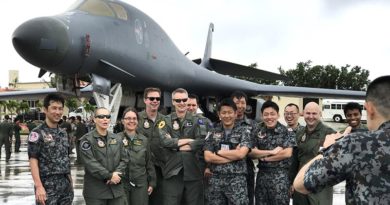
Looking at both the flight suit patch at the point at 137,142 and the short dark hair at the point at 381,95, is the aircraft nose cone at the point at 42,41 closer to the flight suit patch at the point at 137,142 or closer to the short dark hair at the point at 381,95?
the flight suit patch at the point at 137,142

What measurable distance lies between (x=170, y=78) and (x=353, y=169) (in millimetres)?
9180

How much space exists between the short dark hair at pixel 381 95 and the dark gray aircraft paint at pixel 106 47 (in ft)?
20.1

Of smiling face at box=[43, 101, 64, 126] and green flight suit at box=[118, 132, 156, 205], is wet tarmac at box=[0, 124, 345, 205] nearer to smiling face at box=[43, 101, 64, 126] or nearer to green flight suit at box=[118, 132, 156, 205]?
green flight suit at box=[118, 132, 156, 205]

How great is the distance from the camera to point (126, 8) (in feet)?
32.7

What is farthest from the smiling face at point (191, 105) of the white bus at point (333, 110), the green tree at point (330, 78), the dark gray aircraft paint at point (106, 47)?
the green tree at point (330, 78)

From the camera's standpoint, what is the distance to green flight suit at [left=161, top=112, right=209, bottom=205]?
612cm

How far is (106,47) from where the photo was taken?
9008 mm

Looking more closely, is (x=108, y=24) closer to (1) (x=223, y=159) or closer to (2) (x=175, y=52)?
(2) (x=175, y=52)

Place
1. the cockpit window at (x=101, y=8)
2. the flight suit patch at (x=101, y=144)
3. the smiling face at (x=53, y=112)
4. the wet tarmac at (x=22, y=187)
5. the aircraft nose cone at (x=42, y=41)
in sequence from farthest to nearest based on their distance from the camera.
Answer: the cockpit window at (x=101, y=8) < the wet tarmac at (x=22, y=187) < the aircraft nose cone at (x=42, y=41) < the flight suit patch at (x=101, y=144) < the smiling face at (x=53, y=112)

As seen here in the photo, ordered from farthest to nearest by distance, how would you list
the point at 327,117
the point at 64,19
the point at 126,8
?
the point at 327,117
the point at 126,8
the point at 64,19

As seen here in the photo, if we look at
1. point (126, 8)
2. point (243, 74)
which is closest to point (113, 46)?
point (126, 8)

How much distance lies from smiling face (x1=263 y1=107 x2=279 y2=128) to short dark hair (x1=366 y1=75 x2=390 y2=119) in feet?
10.9

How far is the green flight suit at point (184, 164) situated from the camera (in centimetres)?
612

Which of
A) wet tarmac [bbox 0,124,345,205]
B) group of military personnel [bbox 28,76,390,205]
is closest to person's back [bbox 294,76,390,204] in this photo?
group of military personnel [bbox 28,76,390,205]
